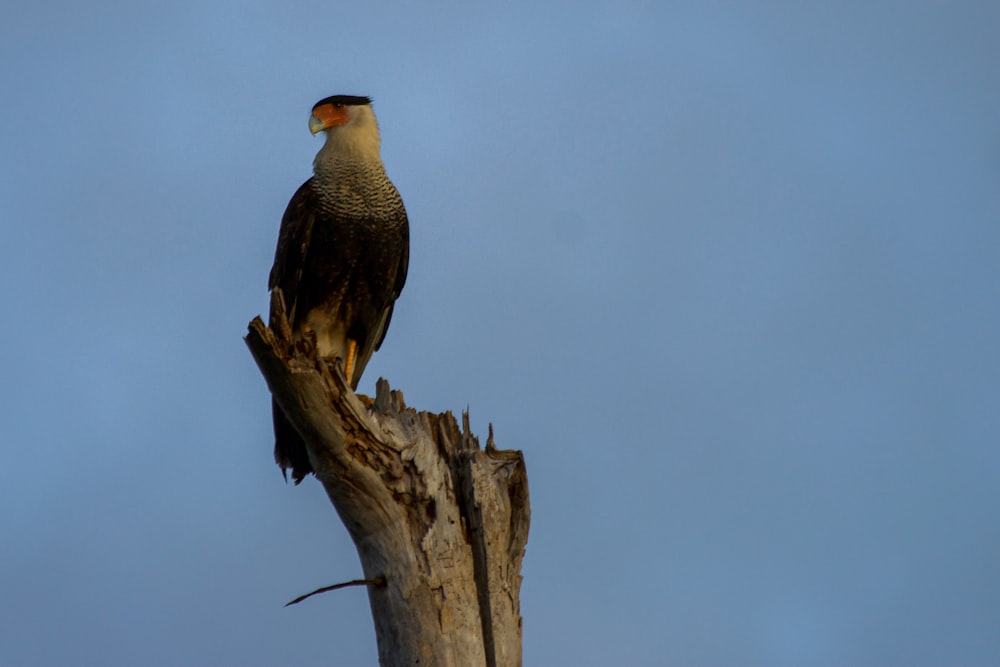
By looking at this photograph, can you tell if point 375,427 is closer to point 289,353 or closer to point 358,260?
point 289,353

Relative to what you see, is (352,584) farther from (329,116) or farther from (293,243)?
(329,116)

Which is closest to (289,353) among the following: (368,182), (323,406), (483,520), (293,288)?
(323,406)

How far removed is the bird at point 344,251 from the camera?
23.1ft

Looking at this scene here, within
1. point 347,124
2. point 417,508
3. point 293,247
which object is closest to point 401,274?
point 293,247

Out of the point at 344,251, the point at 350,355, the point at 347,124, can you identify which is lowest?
the point at 350,355

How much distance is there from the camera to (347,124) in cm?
768

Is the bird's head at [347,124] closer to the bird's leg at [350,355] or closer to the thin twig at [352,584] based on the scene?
the bird's leg at [350,355]

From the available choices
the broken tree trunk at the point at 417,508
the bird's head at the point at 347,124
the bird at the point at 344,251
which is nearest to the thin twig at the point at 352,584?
the broken tree trunk at the point at 417,508

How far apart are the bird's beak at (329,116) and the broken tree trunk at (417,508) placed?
10.5ft

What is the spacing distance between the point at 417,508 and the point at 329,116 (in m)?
3.74

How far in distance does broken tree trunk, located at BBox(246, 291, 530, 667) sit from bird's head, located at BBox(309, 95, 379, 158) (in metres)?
2.99

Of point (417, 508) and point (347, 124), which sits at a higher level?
point (347, 124)

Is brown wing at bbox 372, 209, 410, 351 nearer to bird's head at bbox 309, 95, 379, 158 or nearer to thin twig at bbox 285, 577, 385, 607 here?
bird's head at bbox 309, 95, 379, 158

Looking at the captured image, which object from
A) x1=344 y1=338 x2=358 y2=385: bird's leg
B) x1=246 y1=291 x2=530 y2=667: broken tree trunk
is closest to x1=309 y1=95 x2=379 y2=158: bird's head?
x1=344 y1=338 x2=358 y2=385: bird's leg
